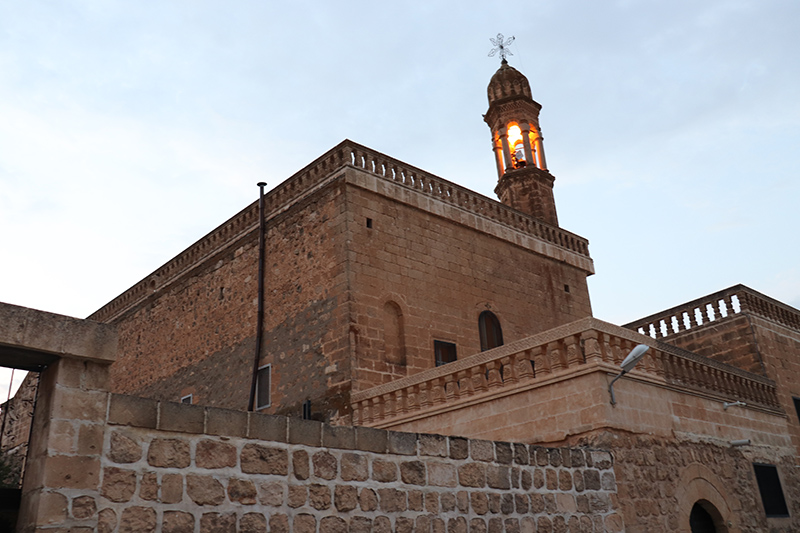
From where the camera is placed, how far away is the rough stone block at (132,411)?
12.8ft

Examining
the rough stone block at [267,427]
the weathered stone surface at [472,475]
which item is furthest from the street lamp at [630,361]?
the rough stone block at [267,427]

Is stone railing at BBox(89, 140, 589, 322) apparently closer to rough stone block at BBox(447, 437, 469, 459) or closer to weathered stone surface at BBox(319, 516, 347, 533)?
rough stone block at BBox(447, 437, 469, 459)

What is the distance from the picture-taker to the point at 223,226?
15383 mm

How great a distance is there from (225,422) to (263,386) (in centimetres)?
883

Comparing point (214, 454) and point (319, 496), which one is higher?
point (214, 454)

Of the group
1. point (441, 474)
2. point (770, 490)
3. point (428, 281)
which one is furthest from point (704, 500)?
point (428, 281)

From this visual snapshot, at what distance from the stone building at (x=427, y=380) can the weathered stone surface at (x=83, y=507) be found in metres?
0.03

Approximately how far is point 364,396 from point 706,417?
498 centimetres

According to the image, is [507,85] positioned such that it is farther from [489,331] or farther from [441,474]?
[441,474]

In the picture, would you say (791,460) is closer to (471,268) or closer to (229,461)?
(471,268)

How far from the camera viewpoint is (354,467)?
4.96 metres

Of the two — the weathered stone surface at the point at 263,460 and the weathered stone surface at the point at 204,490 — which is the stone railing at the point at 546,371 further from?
the weathered stone surface at the point at 204,490

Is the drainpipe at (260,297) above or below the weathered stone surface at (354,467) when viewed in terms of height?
above

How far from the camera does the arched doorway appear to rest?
8.28 metres
